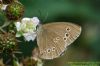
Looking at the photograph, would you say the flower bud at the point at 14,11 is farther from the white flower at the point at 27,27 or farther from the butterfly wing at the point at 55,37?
the butterfly wing at the point at 55,37

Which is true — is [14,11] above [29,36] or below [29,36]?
above

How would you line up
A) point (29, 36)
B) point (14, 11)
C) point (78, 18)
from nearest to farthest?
point (29, 36) → point (14, 11) → point (78, 18)

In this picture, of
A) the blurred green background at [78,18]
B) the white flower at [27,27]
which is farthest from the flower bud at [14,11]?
the blurred green background at [78,18]

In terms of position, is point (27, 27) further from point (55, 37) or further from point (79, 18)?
point (79, 18)

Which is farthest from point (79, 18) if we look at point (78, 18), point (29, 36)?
point (29, 36)

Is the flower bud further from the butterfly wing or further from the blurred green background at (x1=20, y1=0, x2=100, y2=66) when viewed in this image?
the blurred green background at (x1=20, y1=0, x2=100, y2=66)

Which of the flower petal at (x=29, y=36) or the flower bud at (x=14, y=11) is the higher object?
the flower bud at (x=14, y=11)

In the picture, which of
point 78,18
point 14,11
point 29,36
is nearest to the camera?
point 29,36
